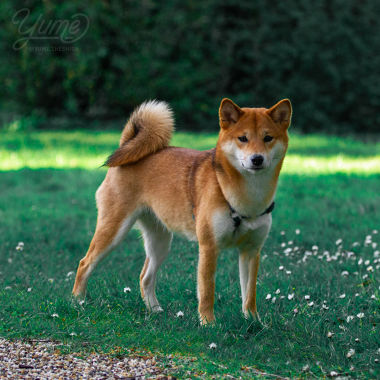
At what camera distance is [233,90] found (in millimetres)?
15000

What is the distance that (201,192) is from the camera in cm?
441

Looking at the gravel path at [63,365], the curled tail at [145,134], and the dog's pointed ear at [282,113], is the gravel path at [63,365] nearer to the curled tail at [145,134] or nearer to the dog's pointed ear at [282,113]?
the curled tail at [145,134]

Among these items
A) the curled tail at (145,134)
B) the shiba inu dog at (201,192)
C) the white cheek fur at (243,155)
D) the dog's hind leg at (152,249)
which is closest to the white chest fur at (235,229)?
the shiba inu dog at (201,192)

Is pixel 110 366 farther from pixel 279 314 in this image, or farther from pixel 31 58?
pixel 31 58

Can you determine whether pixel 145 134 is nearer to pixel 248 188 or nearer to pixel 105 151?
pixel 248 188

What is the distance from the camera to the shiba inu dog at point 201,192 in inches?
164

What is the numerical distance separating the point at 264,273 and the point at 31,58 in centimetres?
1000

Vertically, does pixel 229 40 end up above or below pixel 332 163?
above

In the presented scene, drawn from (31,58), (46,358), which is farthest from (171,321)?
(31,58)

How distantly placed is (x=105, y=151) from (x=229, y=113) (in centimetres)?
737

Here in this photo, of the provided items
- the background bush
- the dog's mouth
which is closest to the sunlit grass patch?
the background bush

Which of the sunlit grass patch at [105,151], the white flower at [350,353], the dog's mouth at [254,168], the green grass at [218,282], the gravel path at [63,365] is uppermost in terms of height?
the dog's mouth at [254,168]

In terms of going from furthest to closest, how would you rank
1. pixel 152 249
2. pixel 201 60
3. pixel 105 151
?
pixel 201 60 < pixel 105 151 < pixel 152 249

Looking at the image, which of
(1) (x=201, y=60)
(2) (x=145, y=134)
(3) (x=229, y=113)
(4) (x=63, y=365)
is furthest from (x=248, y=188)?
(1) (x=201, y=60)
